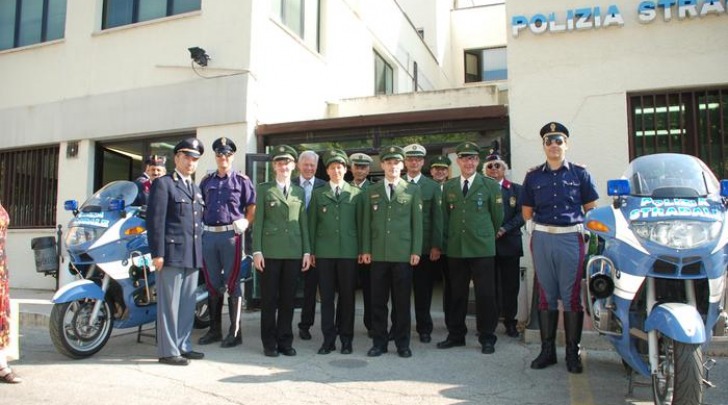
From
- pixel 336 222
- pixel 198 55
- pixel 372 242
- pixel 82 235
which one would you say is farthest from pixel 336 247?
pixel 198 55

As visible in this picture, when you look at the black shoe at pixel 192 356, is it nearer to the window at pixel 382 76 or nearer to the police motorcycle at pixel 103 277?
the police motorcycle at pixel 103 277

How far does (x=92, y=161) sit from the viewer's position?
31.8 ft

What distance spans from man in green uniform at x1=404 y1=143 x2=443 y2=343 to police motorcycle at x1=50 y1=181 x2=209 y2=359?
2648 mm

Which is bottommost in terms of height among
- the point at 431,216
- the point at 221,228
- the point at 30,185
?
the point at 221,228

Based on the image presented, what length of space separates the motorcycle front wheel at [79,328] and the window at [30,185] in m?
5.86

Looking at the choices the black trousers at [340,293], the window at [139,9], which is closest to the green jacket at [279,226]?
the black trousers at [340,293]

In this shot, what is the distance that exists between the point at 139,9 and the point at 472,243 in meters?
7.54

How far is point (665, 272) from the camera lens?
11.1 feet

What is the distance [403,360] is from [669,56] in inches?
199

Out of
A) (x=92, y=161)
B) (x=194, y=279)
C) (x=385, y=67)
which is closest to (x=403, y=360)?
(x=194, y=279)

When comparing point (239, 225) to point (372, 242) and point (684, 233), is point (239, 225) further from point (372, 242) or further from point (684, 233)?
point (684, 233)

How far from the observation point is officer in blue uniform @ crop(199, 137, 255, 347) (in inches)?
221

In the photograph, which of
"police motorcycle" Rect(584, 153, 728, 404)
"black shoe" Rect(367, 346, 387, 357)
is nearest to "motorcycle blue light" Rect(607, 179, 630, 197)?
"police motorcycle" Rect(584, 153, 728, 404)

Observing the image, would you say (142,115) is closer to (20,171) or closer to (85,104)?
(85,104)
